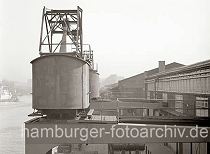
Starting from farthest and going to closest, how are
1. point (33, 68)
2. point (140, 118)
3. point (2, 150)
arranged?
point (2, 150), point (140, 118), point (33, 68)

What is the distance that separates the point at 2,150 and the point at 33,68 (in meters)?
30.7

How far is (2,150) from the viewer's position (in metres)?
35.1

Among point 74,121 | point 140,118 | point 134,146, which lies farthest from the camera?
point 134,146

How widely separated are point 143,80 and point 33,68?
33.5m

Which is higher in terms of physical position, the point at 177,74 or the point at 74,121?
the point at 177,74

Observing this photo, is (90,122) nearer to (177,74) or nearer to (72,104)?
(72,104)

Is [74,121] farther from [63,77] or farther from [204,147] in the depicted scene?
[204,147]

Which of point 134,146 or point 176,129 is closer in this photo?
point 176,129

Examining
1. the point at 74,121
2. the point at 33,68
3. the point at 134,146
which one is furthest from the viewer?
the point at 134,146

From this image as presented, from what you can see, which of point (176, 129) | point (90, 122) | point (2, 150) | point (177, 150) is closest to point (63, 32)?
point (90, 122)

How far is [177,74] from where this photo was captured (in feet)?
63.8

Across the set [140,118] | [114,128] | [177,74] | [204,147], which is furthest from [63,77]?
[177,74]

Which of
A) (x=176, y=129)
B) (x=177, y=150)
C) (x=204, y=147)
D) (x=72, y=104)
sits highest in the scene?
(x=72, y=104)

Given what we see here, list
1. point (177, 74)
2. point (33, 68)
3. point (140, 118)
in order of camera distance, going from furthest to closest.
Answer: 1. point (177, 74)
2. point (140, 118)
3. point (33, 68)
